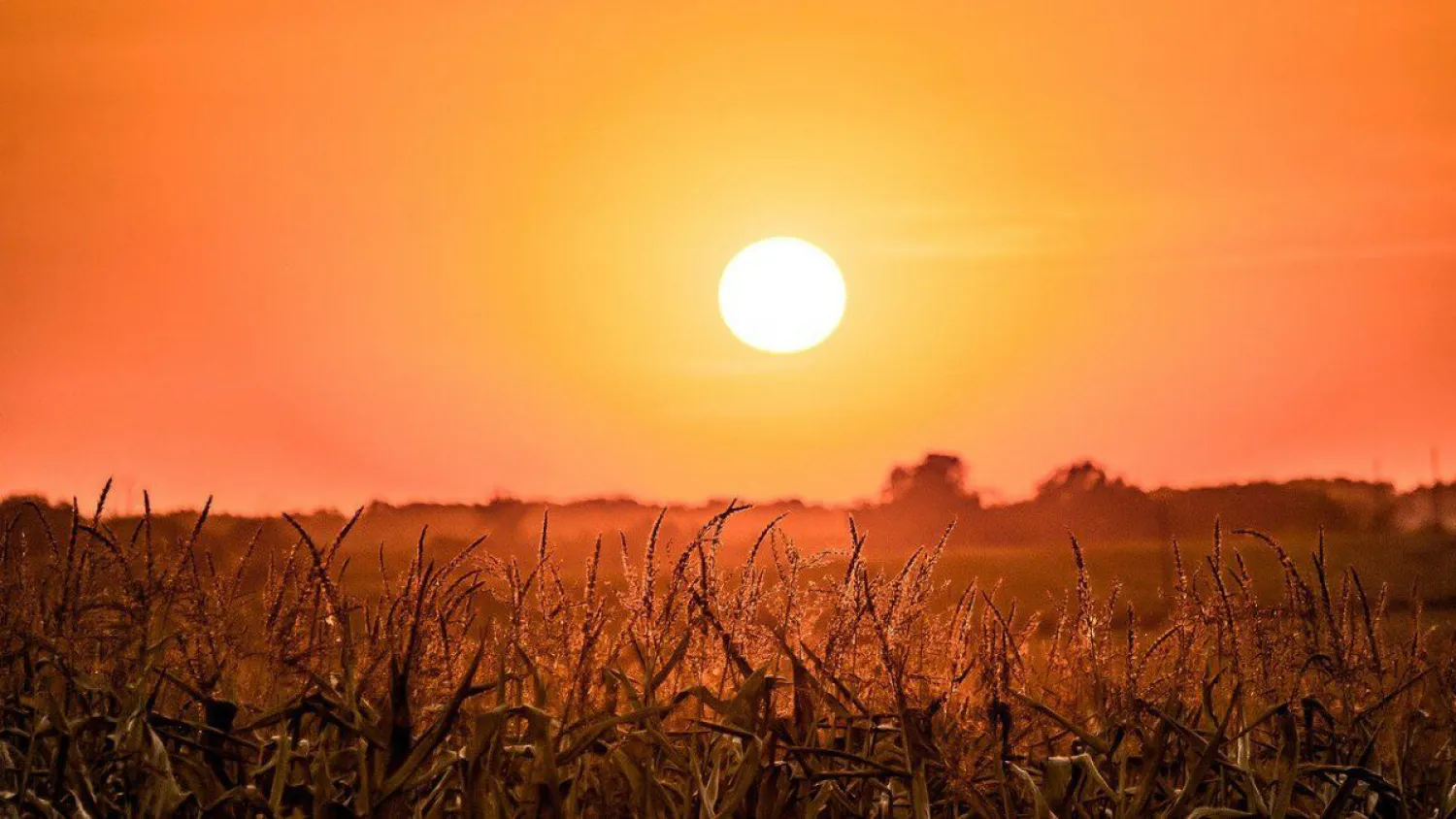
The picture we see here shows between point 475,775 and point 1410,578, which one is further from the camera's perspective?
point 1410,578

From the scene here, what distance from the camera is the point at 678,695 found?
2.82 m

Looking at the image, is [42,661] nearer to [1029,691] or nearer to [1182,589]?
[1029,691]

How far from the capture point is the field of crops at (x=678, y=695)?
2.62 m

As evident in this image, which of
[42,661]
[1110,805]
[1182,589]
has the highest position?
[1182,589]

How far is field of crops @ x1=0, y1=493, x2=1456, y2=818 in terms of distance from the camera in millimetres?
2619

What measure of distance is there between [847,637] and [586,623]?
585 millimetres

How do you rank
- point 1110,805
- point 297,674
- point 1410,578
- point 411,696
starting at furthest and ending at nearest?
point 1410,578, point 297,674, point 1110,805, point 411,696

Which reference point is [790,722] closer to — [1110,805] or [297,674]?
[1110,805]

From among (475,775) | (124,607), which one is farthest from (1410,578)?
(124,607)

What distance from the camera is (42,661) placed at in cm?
347

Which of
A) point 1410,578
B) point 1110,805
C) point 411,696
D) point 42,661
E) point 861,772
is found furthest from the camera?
point 1410,578

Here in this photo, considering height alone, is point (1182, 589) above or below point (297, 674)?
above

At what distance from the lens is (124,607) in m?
3.26

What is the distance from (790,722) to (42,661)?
1.99 meters
